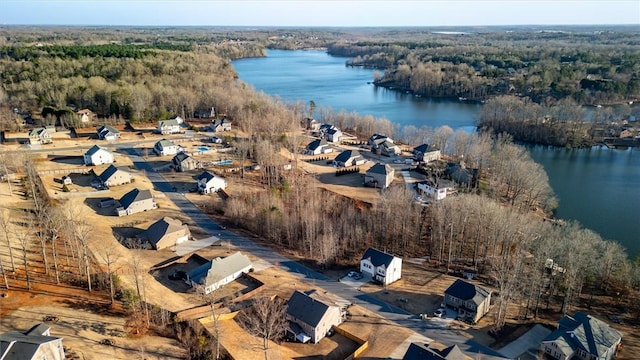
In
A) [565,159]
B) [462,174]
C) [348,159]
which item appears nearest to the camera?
[462,174]

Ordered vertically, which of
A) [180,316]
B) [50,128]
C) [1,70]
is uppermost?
[1,70]

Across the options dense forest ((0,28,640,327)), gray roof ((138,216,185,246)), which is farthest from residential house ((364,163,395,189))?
gray roof ((138,216,185,246))

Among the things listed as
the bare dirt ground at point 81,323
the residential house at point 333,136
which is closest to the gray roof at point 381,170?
the residential house at point 333,136

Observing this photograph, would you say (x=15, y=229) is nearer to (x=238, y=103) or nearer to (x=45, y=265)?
(x=45, y=265)

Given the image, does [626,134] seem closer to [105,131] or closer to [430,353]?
[430,353]

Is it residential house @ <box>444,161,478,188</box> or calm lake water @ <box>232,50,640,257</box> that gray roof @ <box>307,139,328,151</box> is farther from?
calm lake water @ <box>232,50,640,257</box>

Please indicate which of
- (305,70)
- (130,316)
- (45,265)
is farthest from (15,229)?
(305,70)

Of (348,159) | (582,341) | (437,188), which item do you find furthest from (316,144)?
(582,341)
